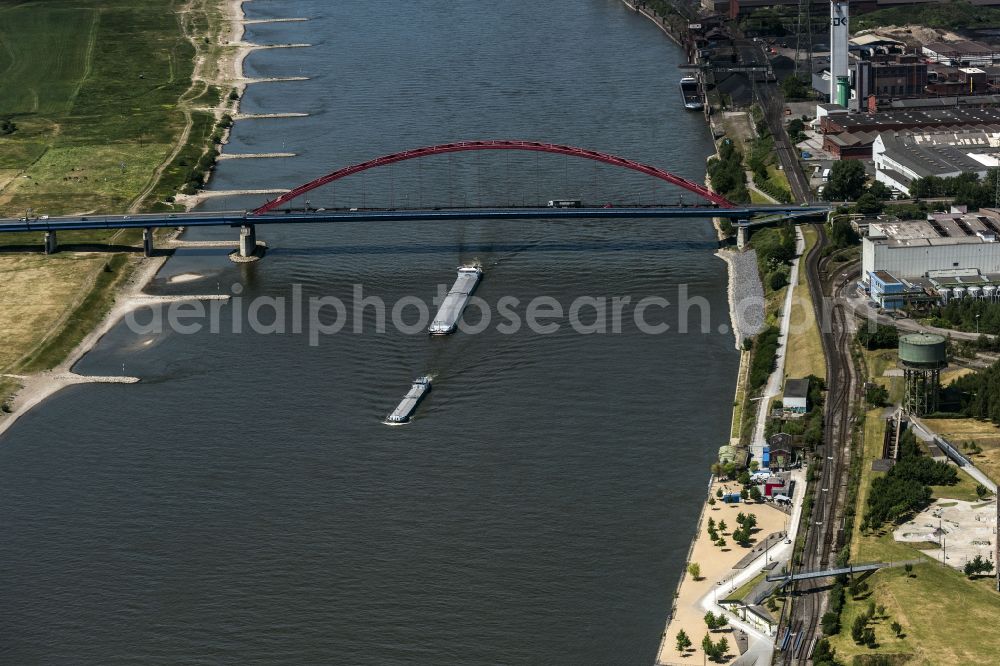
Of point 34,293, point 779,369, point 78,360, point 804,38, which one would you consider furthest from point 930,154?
point 34,293

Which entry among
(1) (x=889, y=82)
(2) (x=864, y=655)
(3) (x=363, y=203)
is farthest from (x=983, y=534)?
(1) (x=889, y=82)

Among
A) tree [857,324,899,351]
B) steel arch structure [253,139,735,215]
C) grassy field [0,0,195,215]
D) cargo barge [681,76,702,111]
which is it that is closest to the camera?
tree [857,324,899,351]

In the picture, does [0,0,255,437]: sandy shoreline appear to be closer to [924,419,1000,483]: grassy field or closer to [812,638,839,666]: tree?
[924,419,1000,483]: grassy field

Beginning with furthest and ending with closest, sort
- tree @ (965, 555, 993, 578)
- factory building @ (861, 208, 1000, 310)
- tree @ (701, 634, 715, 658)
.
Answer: factory building @ (861, 208, 1000, 310)
tree @ (965, 555, 993, 578)
tree @ (701, 634, 715, 658)

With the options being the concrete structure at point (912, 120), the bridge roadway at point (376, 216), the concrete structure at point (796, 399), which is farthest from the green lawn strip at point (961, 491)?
the concrete structure at point (912, 120)

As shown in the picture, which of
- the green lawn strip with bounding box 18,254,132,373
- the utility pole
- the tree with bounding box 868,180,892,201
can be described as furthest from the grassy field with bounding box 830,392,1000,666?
the utility pole

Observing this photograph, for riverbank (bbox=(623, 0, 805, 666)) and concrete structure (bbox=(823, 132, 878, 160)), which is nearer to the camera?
riverbank (bbox=(623, 0, 805, 666))

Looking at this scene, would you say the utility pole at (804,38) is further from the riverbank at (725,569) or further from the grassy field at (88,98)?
the riverbank at (725,569)
